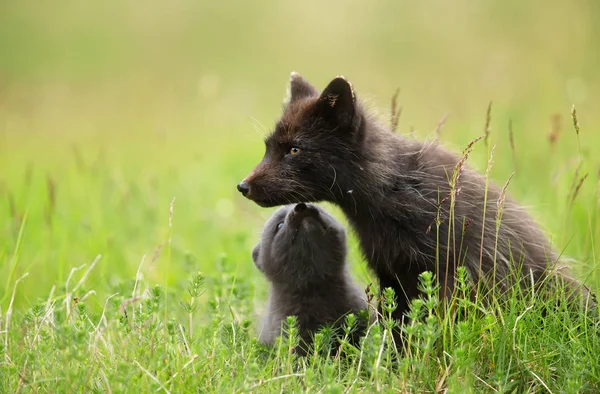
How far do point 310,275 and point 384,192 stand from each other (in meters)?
0.83

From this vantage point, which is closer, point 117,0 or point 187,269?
point 187,269

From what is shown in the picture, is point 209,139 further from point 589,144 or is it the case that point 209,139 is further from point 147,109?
point 589,144

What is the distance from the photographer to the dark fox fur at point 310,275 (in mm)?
4883

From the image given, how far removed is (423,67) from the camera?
1381 centimetres

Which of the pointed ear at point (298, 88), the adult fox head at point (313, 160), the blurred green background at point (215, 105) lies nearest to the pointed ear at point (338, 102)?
the adult fox head at point (313, 160)

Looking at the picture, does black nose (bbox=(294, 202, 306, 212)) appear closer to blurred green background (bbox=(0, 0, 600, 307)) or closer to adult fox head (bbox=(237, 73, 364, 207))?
adult fox head (bbox=(237, 73, 364, 207))

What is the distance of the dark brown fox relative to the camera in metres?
4.48

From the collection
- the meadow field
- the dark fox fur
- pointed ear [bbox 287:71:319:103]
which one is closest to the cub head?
the dark fox fur

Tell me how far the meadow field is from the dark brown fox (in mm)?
349

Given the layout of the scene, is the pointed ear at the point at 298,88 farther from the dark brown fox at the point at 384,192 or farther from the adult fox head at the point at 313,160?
the adult fox head at the point at 313,160

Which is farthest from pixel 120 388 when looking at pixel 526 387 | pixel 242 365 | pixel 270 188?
pixel 526 387

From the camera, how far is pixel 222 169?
33.9 ft

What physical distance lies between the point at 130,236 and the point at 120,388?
491cm

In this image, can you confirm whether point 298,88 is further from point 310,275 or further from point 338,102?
point 310,275
